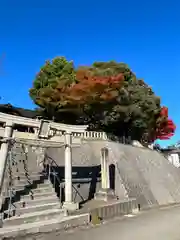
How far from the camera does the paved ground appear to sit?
735cm

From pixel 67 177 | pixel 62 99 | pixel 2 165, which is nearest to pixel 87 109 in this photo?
pixel 62 99

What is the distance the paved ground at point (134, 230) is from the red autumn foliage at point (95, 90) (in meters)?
12.7

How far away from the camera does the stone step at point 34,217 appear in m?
7.56

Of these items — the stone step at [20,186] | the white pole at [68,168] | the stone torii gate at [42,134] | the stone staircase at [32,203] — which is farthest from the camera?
the white pole at [68,168]

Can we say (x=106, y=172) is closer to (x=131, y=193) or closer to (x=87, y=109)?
(x=131, y=193)

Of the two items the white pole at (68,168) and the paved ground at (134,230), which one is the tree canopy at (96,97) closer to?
the white pole at (68,168)

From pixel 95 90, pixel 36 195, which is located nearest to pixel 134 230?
pixel 36 195

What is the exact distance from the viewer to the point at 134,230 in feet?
27.1

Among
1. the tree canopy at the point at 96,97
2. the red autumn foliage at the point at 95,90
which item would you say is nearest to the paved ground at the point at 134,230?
the red autumn foliage at the point at 95,90

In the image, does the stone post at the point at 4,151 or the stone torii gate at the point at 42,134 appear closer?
the stone post at the point at 4,151

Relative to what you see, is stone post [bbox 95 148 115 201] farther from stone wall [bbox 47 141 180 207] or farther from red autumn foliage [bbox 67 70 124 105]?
red autumn foliage [bbox 67 70 124 105]

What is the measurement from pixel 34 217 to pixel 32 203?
1152mm

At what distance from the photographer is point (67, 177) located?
10680mm

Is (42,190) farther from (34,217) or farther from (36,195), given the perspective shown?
(34,217)
